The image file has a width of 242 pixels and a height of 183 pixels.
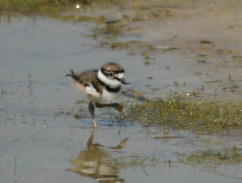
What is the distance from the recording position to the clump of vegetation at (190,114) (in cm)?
927

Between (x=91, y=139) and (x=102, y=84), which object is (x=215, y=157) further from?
(x=102, y=84)

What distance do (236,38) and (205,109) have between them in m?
2.99

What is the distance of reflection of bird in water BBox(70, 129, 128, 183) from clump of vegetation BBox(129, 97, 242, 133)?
84 cm

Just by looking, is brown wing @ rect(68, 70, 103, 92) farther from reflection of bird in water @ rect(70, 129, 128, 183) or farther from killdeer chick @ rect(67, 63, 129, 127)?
reflection of bird in water @ rect(70, 129, 128, 183)

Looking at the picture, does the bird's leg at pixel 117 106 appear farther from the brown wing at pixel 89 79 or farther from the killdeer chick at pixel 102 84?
the brown wing at pixel 89 79

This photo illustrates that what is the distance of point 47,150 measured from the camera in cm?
866

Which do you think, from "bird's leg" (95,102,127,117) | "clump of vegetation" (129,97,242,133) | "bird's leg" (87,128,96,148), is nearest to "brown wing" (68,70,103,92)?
"bird's leg" (95,102,127,117)

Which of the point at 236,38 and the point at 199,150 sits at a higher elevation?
the point at 236,38

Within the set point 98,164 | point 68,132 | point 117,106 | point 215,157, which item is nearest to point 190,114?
point 117,106

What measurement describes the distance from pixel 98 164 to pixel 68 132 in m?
1.18

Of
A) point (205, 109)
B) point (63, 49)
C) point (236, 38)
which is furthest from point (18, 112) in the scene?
point (236, 38)

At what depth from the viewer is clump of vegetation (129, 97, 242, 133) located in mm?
9273

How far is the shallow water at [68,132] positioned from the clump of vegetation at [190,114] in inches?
10.0

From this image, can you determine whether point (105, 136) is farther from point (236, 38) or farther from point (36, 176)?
point (236, 38)
